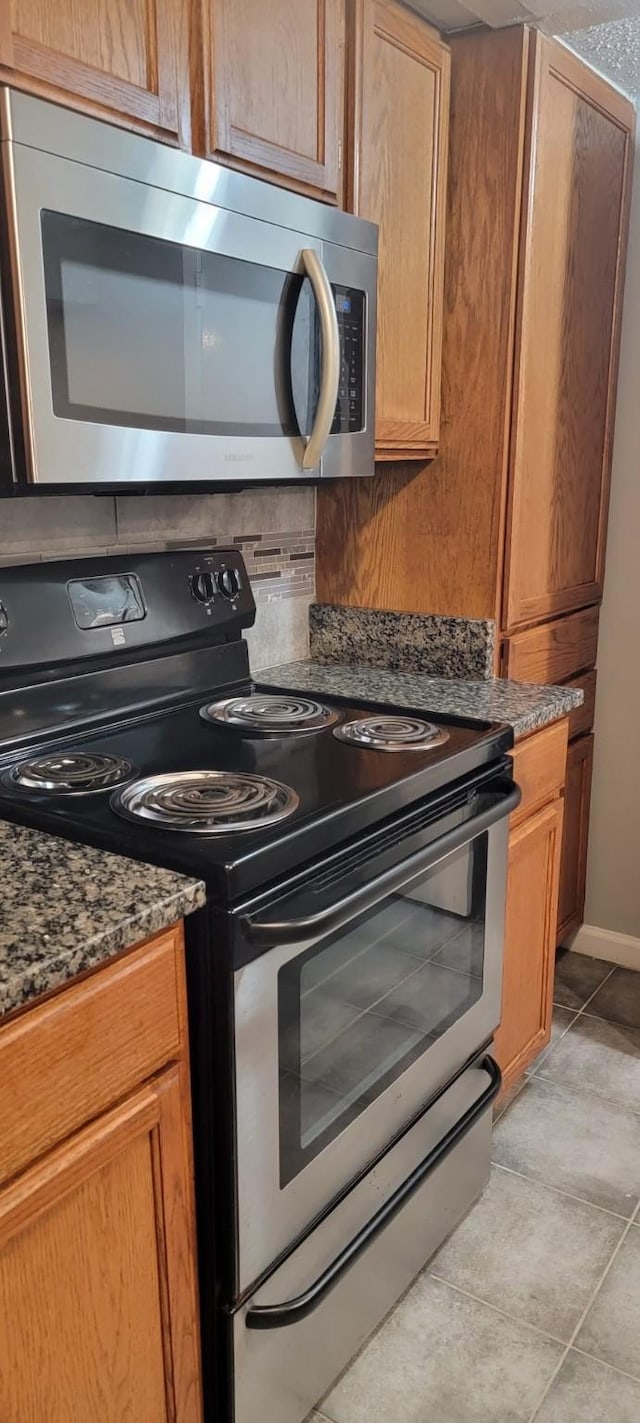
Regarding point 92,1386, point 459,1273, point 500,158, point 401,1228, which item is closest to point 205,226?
point 500,158

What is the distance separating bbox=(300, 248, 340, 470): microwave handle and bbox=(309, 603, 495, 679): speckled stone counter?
59 cm

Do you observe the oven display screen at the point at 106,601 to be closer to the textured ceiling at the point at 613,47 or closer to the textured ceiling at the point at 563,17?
the textured ceiling at the point at 563,17

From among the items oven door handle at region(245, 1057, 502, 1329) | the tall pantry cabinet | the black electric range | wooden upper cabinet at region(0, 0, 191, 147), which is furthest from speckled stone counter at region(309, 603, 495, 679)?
wooden upper cabinet at region(0, 0, 191, 147)

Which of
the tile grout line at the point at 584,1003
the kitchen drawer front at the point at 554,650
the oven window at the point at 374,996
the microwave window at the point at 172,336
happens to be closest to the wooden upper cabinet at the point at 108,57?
the microwave window at the point at 172,336

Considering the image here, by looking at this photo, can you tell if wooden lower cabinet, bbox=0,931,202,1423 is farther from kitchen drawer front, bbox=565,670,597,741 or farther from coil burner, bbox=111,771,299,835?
kitchen drawer front, bbox=565,670,597,741

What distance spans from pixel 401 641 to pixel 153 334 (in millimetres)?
972

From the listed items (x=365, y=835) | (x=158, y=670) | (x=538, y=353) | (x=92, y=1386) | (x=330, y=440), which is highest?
(x=538, y=353)

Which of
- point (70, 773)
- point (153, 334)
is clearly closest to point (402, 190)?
point (153, 334)

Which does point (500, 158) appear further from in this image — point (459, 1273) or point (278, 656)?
point (459, 1273)

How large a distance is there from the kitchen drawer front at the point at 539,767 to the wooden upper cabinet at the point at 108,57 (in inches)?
44.0

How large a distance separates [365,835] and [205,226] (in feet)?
2.78

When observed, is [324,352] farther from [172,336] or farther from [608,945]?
[608,945]

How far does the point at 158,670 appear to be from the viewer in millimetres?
1728

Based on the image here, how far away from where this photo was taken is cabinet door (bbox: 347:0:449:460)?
1.70m
